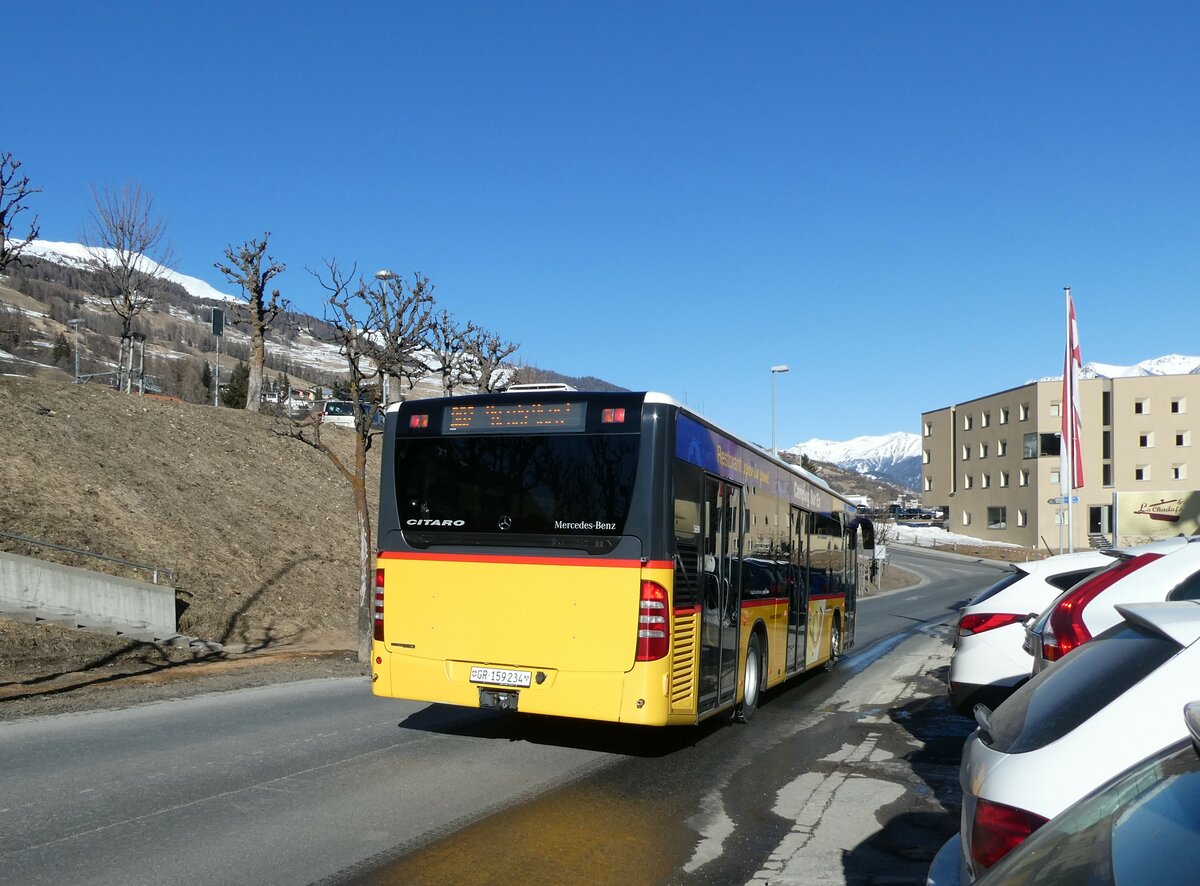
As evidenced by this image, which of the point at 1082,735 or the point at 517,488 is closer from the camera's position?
the point at 1082,735

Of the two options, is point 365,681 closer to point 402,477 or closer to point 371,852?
point 402,477

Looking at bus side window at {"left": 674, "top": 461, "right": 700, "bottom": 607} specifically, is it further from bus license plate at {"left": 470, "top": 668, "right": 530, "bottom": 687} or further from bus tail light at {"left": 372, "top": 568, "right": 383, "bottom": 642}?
bus tail light at {"left": 372, "top": 568, "right": 383, "bottom": 642}

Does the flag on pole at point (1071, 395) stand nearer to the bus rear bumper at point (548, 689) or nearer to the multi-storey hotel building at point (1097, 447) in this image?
the bus rear bumper at point (548, 689)

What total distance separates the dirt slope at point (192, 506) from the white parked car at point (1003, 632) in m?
13.8

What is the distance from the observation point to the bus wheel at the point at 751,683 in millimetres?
11383

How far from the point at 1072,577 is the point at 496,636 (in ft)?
19.4

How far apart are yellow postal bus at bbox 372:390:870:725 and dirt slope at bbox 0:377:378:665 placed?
10037 millimetres

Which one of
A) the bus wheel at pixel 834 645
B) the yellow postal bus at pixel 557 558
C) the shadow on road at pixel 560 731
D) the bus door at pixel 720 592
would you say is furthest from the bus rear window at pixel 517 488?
the bus wheel at pixel 834 645

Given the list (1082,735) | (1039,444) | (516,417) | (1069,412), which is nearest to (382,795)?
(516,417)

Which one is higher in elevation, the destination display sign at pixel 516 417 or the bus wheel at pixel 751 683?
the destination display sign at pixel 516 417

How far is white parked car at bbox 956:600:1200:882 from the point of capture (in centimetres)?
293

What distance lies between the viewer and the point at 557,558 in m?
8.92

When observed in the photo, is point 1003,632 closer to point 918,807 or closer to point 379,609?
point 918,807

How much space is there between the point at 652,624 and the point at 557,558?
1001 mm
